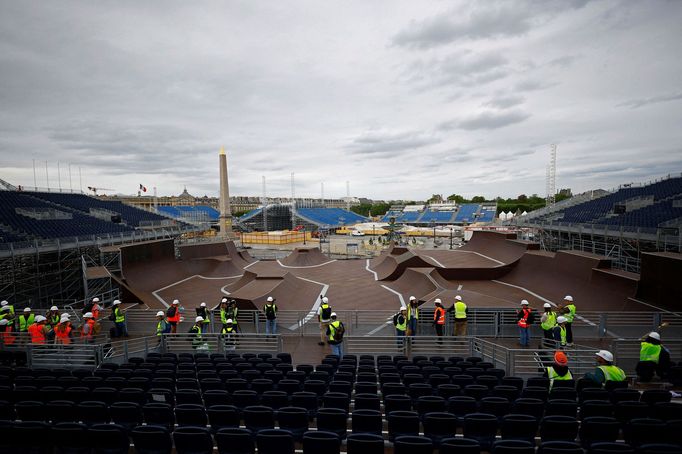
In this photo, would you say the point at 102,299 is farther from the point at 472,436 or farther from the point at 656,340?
the point at 656,340

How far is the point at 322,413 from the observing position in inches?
197

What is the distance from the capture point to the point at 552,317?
994cm

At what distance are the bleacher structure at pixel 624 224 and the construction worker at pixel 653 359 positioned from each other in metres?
12.5

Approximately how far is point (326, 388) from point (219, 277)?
21458 mm

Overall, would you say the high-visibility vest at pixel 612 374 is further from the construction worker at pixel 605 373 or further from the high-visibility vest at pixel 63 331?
the high-visibility vest at pixel 63 331

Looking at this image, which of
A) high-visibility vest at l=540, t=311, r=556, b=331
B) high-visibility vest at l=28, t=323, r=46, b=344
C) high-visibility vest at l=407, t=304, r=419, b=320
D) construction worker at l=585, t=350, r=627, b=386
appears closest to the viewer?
construction worker at l=585, t=350, r=627, b=386

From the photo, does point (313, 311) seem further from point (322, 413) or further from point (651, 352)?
point (651, 352)

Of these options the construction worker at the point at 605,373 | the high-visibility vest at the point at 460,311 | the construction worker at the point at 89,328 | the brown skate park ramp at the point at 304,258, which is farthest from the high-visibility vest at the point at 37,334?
the brown skate park ramp at the point at 304,258

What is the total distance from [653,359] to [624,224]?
2100 cm

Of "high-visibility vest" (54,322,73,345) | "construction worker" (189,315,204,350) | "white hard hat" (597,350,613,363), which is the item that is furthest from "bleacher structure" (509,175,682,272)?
"high-visibility vest" (54,322,73,345)

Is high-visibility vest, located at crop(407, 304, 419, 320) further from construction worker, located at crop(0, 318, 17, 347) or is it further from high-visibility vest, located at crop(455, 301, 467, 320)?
construction worker, located at crop(0, 318, 17, 347)

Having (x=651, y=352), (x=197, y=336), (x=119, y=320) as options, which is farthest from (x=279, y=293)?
(x=651, y=352)

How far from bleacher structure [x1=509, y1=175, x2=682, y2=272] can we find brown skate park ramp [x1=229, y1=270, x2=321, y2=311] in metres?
18.0

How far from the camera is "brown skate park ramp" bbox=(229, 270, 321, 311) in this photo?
1555cm
